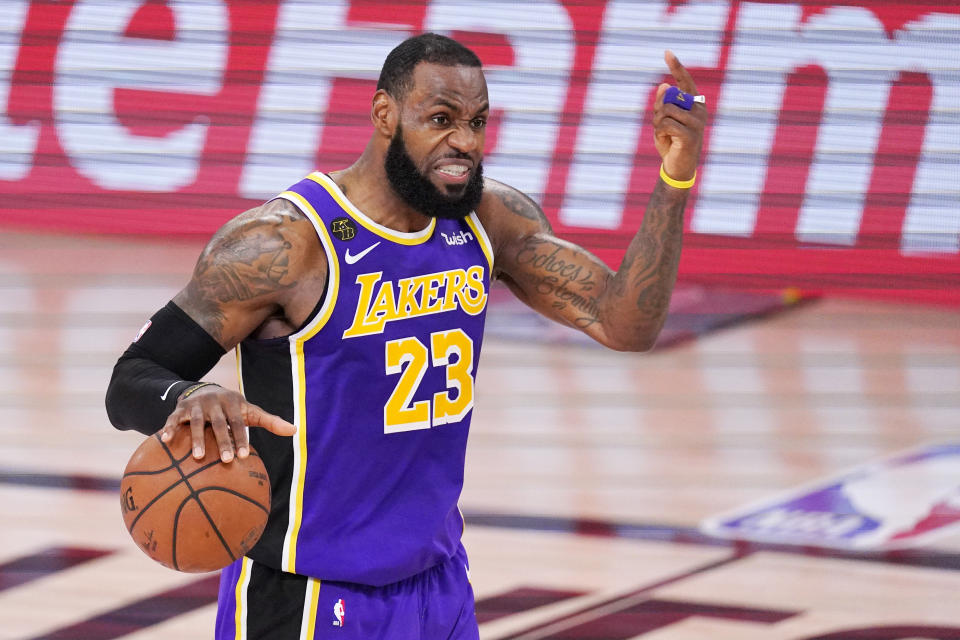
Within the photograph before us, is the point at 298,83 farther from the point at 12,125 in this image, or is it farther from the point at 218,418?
the point at 218,418

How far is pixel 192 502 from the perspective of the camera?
2.90m

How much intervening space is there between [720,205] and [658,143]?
9.78 ft

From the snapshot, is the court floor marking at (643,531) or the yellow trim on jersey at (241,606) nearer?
the yellow trim on jersey at (241,606)

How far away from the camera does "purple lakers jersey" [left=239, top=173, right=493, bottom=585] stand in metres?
3.22

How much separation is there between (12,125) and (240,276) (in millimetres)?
3553

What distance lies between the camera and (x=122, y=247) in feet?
35.7

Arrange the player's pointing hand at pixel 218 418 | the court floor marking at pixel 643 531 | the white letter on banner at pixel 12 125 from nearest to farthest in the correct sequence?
1. the player's pointing hand at pixel 218 418
2. the court floor marking at pixel 643 531
3. the white letter on banner at pixel 12 125

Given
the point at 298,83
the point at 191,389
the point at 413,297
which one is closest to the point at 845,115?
the point at 298,83

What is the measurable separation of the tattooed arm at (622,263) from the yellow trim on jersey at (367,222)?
259 millimetres

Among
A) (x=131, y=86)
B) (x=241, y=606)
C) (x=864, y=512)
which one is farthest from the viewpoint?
(x=131, y=86)

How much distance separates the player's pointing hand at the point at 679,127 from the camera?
3318 mm

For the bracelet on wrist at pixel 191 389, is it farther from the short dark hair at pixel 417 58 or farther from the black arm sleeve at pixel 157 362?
the short dark hair at pixel 417 58

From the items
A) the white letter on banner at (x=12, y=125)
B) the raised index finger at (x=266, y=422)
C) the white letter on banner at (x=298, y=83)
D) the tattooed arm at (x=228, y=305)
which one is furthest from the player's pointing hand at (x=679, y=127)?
the white letter on banner at (x=12, y=125)

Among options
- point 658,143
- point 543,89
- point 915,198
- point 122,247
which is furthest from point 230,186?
point 122,247
